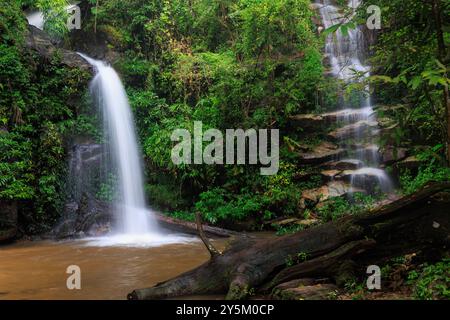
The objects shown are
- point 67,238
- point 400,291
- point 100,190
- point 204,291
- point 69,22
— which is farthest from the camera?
point 69,22

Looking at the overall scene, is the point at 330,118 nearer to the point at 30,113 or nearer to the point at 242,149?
the point at 242,149

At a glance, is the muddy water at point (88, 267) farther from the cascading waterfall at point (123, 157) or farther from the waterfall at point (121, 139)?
the waterfall at point (121, 139)

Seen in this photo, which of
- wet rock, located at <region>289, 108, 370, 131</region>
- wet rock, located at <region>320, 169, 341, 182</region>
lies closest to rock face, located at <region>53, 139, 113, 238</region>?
wet rock, located at <region>320, 169, 341, 182</region>

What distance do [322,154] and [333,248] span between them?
7.87m

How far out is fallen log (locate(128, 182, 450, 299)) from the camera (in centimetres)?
500

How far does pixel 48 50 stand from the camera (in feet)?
44.2

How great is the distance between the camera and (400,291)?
4715 millimetres

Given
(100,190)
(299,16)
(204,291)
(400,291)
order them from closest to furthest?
(400,291) < (204,291) < (100,190) < (299,16)

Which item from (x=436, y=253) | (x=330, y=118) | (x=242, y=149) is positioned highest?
(x=330, y=118)

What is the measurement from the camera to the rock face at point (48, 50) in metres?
13.1

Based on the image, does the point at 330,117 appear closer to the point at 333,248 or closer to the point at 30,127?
the point at 333,248

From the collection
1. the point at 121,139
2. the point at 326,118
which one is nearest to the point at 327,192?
the point at 326,118

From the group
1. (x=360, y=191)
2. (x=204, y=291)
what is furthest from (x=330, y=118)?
(x=204, y=291)

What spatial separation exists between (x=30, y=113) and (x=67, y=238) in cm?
394
